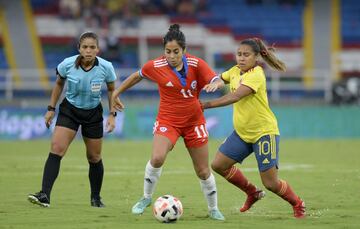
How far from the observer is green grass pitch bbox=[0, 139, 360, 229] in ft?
34.7

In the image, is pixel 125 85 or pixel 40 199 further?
pixel 40 199

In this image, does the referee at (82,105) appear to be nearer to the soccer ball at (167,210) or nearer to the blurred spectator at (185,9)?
the soccer ball at (167,210)

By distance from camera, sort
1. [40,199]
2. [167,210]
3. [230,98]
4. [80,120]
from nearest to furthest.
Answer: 1. [167,210]
2. [230,98]
3. [40,199]
4. [80,120]

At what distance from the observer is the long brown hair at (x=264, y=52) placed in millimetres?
10990

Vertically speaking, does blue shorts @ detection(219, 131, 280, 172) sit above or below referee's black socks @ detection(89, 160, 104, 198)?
above

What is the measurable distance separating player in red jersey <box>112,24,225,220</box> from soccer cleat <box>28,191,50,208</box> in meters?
1.47

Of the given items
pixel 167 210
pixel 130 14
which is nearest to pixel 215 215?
pixel 167 210

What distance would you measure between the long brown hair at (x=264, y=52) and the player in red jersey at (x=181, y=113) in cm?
60

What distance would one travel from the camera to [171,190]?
1449 cm

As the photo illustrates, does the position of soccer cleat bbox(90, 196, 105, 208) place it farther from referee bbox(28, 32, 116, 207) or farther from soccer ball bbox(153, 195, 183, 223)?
soccer ball bbox(153, 195, 183, 223)

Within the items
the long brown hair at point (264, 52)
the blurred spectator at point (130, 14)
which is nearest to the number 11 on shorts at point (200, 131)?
the long brown hair at point (264, 52)

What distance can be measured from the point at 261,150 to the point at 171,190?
3.86 meters

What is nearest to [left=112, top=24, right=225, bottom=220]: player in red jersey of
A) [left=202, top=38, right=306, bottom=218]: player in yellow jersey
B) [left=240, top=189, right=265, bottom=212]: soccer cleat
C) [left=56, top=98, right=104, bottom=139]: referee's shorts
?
[left=202, top=38, right=306, bottom=218]: player in yellow jersey

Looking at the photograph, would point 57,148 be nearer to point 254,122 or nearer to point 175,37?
point 175,37
